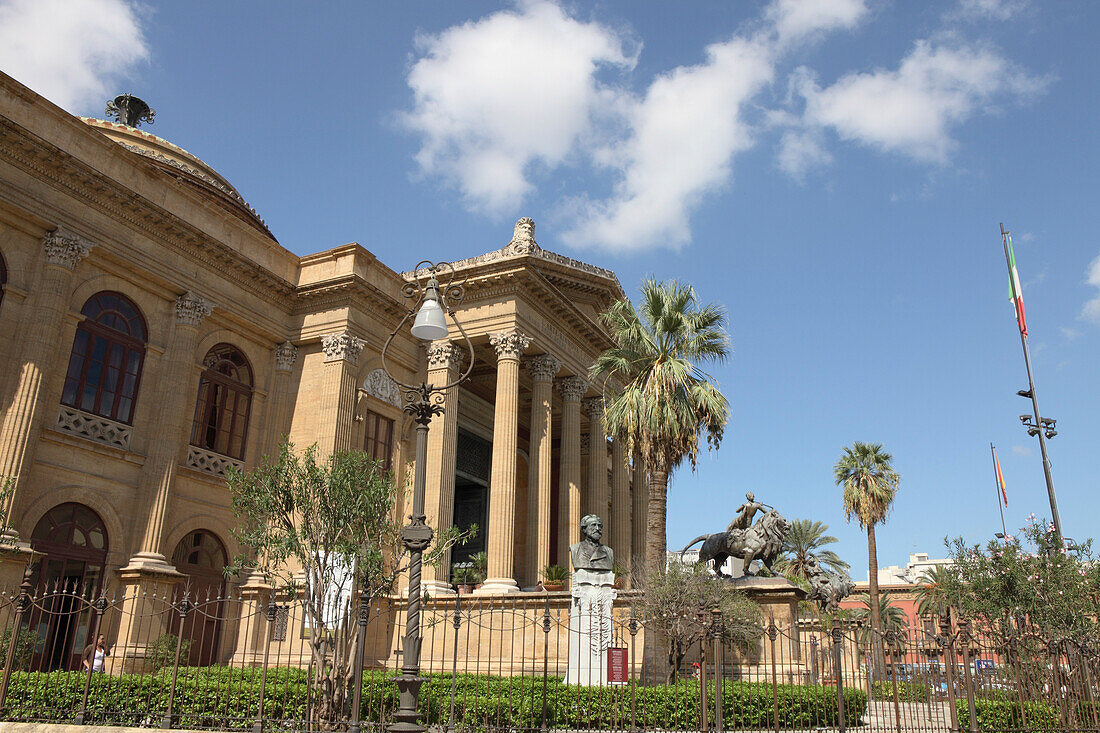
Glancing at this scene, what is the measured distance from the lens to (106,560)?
20.3 m

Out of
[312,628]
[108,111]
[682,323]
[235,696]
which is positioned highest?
[108,111]

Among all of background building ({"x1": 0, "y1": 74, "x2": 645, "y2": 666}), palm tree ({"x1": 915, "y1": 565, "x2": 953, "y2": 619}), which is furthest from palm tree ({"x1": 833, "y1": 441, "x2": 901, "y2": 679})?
background building ({"x1": 0, "y1": 74, "x2": 645, "y2": 666})

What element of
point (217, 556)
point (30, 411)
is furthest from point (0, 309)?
point (217, 556)

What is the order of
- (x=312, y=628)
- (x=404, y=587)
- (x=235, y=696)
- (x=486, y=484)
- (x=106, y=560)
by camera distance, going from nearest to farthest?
(x=312, y=628) < (x=235, y=696) < (x=106, y=560) < (x=404, y=587) < (x=486, y=484)

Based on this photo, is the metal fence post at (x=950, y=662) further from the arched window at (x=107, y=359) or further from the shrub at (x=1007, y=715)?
the arched window at (x=107, y=359)

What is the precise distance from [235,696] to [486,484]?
69.0ft

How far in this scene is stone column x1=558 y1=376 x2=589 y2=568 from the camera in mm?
27844

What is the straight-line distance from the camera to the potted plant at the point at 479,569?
1042 inches

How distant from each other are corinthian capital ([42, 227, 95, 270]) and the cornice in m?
0.85

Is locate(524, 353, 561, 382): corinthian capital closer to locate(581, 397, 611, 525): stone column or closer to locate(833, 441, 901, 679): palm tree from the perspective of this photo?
locate(581, 397, 611, 525): stone column

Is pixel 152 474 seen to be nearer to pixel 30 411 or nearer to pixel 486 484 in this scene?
pixel 30 411

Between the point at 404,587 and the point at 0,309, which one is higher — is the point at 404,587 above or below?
below

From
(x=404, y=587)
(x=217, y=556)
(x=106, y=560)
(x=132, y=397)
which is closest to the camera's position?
(x=106, y=560)

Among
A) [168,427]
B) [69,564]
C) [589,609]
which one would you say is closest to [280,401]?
[168,427]
